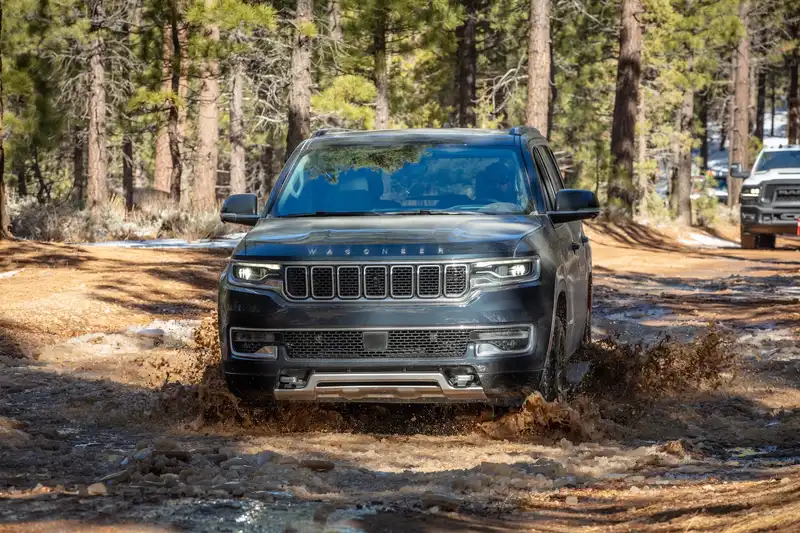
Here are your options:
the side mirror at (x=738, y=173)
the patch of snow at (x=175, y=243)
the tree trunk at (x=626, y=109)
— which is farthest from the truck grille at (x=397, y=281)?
the tree trunk at (x=626, y=109)

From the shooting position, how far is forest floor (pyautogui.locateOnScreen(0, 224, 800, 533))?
5066 mm

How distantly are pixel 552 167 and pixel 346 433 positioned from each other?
10.2 ft

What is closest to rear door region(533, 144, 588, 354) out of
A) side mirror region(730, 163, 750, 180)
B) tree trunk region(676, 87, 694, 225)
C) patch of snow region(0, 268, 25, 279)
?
patch of snow region(0, 268, 25, 279)

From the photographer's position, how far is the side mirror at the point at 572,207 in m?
8.01

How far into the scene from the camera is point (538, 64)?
28.7 m

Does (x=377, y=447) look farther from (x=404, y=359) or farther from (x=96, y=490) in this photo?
(x=96, y=490)

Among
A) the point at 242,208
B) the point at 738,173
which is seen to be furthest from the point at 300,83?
the point at 242,208

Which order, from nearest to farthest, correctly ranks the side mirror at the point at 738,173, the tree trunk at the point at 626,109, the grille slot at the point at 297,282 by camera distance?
the grille slot at the point at 297,282, the side mirror at the point at 738,173, the tree trunk at the point at 626,109

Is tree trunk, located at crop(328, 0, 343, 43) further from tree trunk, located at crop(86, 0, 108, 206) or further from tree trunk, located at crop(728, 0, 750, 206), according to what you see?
tree trunk, located at crop(728, 0, 750, 206)

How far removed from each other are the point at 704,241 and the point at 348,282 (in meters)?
29.1

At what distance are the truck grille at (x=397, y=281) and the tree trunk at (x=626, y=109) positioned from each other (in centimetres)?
2564

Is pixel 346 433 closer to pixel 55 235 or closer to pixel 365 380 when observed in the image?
pixel 365 380

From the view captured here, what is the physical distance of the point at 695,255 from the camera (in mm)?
25734

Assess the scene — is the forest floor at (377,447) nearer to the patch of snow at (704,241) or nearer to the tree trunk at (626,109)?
the tree trunk at (626,109)
